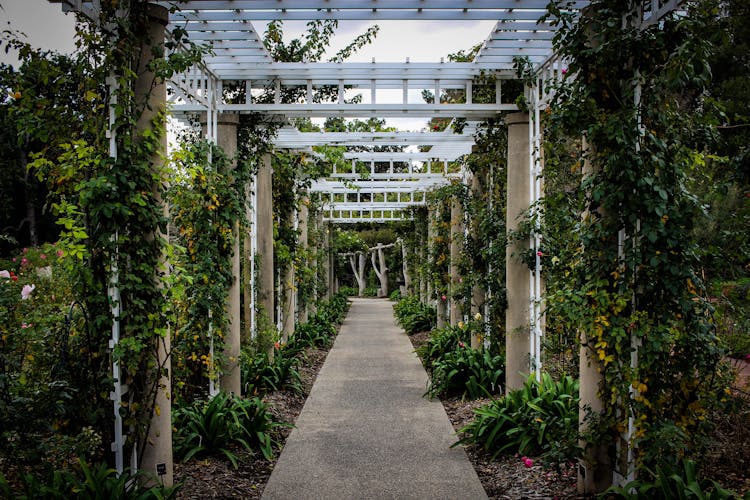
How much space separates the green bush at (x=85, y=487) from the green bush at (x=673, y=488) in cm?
270

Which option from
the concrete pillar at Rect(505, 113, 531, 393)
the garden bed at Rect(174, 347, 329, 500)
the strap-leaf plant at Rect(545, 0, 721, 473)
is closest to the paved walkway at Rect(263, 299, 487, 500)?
the garden bed at Rect(174, 347, 329, 500)

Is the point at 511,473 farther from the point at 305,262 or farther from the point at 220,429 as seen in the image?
the point at 305,262

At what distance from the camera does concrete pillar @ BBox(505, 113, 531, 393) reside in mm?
6566

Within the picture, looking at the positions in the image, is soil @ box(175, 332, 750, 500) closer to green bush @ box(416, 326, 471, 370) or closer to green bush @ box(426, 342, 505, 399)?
green bush @ box(426, 342, 505, 399)

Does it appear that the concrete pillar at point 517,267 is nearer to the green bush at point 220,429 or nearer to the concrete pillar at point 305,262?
the green bush at point 220,429

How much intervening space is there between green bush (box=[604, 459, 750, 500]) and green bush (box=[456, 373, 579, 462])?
109cm

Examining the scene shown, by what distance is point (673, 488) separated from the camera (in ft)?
11.1

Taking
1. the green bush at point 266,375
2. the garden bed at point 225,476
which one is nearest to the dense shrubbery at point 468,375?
the green bush at point 266,375

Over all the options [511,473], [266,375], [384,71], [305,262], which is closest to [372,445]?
[511,473]

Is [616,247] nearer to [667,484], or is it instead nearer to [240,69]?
[667,484]

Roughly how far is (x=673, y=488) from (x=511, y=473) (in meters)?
1.51

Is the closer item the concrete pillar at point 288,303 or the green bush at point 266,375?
the green bush at point 266,375

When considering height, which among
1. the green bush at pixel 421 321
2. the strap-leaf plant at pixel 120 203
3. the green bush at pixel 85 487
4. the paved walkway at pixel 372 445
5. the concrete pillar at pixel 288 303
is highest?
the strap-leaf plant at pixel 120 203

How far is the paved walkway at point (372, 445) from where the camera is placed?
174 inches
